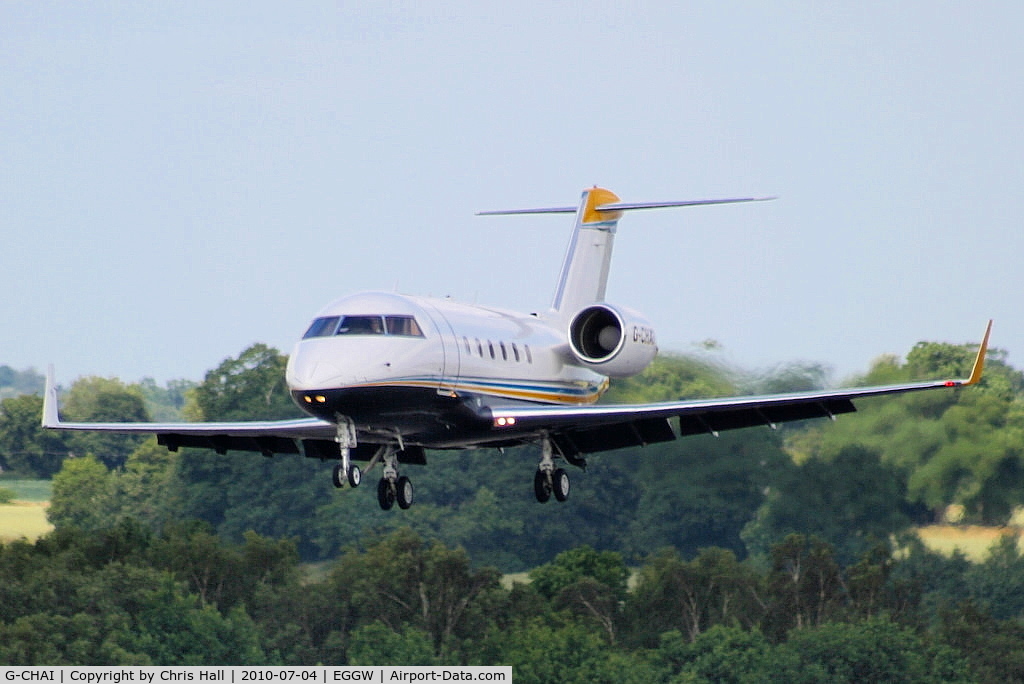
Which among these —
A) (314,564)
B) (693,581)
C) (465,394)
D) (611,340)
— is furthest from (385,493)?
(314,564)

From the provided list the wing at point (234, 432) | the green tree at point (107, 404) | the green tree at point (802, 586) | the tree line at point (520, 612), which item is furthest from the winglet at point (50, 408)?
the green tree at point (107, 404)

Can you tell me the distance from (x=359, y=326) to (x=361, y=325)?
0.04 metres

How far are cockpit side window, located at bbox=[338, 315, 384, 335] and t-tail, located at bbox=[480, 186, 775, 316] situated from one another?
9224mm

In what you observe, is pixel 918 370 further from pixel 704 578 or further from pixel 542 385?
pixel 542 385

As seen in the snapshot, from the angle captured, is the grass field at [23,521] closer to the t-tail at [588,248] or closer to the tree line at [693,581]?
the tree line at [693,581]

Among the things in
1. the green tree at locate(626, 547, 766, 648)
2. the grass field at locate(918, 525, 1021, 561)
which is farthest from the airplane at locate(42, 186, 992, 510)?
the green tree at locate(626, 547, 766, 648)

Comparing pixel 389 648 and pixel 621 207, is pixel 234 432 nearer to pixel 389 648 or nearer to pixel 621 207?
pixel 621 207

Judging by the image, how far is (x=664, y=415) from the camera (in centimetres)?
2792

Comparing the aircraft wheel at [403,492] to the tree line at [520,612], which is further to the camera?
the tree line at [520,612]

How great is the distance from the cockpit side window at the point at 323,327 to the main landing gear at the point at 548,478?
5.42 meters

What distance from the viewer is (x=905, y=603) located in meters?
57.6

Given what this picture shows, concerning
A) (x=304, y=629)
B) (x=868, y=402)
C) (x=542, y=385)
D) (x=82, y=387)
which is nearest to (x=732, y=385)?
(x=868, y=402)

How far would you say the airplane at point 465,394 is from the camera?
24625mm

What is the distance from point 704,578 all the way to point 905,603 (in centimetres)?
688
